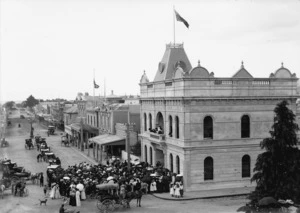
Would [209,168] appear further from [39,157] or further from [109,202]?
[39,157]

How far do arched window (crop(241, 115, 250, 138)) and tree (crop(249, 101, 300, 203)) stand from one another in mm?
9194

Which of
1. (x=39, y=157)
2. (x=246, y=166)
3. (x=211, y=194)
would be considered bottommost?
(x=211, y=194)

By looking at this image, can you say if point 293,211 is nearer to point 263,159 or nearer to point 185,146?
point 263,159

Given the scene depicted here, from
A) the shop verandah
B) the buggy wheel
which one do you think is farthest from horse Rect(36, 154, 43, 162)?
the buggy wheel

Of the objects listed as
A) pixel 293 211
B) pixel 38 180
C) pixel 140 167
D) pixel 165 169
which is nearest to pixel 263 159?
pixel 293 211

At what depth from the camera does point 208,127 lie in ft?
100

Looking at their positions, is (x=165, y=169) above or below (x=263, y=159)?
below

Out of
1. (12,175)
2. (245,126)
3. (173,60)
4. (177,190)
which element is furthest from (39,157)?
(245,126)

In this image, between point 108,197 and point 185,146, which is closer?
point 108,197

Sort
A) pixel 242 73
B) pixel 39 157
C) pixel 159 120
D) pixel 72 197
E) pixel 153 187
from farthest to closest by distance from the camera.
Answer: pixel 39 157
pixel 159 120
pixel 242 73
pixel 153 187
pixel 72 197

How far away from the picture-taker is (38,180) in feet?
110

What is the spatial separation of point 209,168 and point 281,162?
905 cm

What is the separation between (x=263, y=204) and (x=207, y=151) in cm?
1126

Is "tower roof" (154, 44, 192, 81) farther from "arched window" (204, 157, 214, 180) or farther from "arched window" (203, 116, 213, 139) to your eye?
"arched window" (204, 157, 214, 180)
